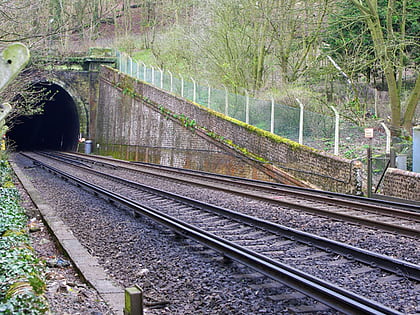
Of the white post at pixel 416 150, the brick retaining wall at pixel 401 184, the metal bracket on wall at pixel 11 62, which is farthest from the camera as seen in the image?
the white post at pixel 416 150

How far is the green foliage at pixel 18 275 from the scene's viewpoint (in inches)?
157

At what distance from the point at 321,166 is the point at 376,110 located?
24.3ft

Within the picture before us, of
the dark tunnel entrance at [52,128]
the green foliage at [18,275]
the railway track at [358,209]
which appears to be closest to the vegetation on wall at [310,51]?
the railway track at [358,209]

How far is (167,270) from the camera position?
609 cm

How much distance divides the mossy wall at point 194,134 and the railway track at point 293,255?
6143 mm

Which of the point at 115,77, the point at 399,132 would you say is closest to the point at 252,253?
the point at 399,132

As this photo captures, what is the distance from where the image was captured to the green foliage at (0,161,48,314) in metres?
3.98

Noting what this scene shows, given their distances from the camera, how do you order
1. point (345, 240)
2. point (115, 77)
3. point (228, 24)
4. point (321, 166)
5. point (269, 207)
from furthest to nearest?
1. point (115, 77)
2. point (228, 24)
3. point (321, 166)
4. point (269, 207)
5. point (345, 240)

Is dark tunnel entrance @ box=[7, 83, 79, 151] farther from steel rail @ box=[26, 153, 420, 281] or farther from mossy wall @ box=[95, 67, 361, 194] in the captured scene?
steel rail @ box=[26, 153, 420, 281]

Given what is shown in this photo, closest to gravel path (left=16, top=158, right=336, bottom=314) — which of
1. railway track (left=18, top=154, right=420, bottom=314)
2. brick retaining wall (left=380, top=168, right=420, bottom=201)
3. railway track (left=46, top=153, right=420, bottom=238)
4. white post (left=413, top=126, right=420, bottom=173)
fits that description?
railway track (left=18, top=154, right=420, bottom=314)

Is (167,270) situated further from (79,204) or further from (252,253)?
(79,204)

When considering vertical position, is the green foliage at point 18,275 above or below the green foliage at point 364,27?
below

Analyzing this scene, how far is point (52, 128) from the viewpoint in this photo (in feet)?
175

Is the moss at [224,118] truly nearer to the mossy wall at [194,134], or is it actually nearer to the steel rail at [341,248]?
the mossy wall at [194,134]
